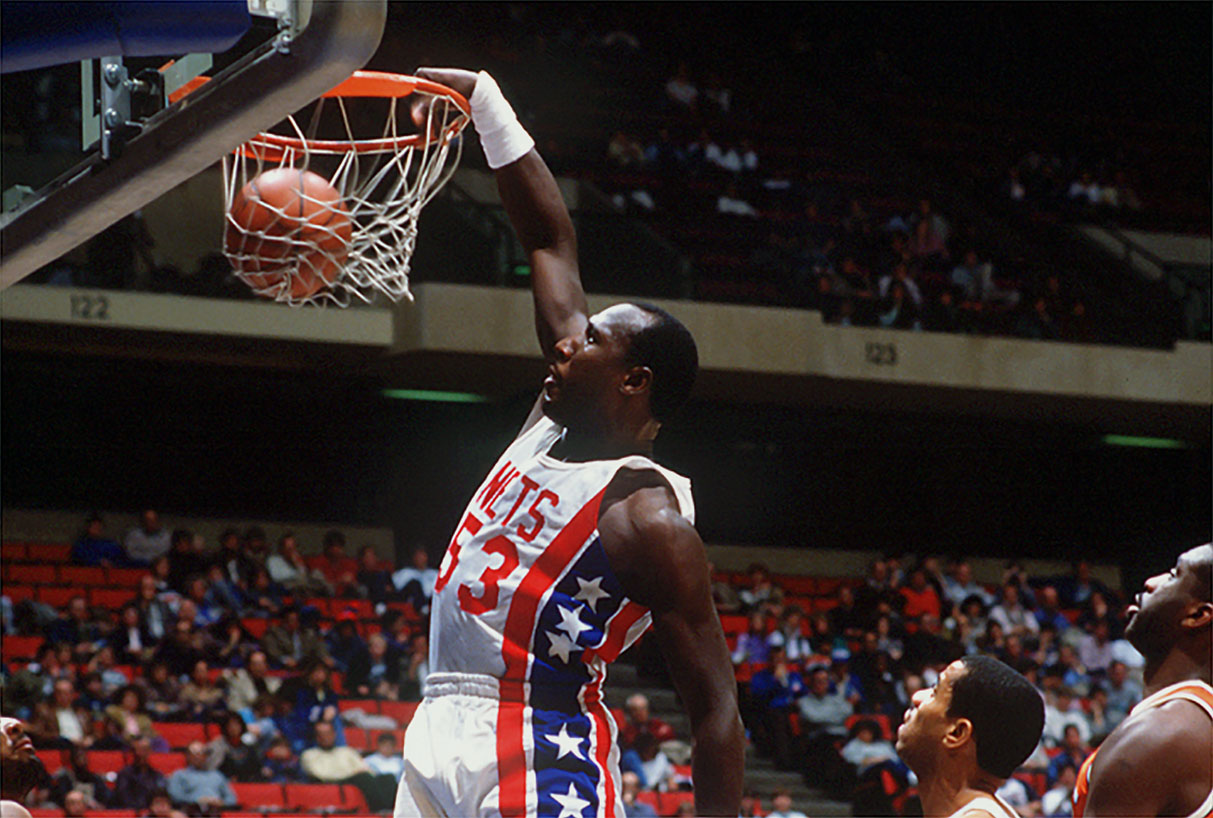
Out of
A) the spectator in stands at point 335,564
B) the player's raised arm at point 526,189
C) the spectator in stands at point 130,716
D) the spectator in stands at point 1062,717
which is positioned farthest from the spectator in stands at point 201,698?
the player's raised arm at point 526,189

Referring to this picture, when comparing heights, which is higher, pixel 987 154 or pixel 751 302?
pixel 987 154

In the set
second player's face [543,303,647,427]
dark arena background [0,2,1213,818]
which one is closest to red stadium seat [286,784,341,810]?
dark arena background [0,2,1213,818]

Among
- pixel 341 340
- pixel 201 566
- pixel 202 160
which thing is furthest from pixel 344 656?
pixel 202 160

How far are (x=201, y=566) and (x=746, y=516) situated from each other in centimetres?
594

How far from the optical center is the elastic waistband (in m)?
2.71

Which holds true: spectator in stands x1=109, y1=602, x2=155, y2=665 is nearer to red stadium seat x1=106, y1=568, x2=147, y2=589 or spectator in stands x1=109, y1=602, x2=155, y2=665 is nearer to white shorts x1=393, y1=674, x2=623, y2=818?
red stadium seat x1=106, y1=568, x2=147, y2=589

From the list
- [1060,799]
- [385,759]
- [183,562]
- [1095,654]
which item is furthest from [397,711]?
[1095,654]

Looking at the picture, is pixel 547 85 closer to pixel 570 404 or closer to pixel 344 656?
pixel 344 656

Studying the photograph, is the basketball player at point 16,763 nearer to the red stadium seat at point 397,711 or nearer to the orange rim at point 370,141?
the orange rim at point 370,141

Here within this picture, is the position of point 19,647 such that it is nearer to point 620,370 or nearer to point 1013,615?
point 1013,615

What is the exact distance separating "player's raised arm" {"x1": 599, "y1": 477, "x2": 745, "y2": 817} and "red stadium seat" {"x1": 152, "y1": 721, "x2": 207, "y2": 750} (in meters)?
7.37

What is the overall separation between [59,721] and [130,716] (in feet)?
1.31

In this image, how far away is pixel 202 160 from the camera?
2420 millimetres

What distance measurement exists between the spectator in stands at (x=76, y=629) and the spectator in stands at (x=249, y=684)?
0.85m
